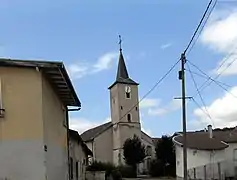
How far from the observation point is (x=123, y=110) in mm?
86750

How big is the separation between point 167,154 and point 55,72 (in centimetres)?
5705

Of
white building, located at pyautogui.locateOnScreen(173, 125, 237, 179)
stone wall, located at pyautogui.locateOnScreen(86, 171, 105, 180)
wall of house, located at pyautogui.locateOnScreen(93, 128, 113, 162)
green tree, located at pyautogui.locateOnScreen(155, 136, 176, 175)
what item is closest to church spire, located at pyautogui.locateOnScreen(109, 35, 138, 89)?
wall of house, located at pyautogui.locateOnScreen(93, 128, 113, 162)

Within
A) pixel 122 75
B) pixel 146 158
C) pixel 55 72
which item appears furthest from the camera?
pixel 122 75

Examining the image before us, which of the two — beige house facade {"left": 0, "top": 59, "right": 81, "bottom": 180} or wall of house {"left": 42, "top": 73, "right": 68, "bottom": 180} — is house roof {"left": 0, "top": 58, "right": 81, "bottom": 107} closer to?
beige house facade {"left": 0, "top": 59, "right": 81, "bottom": 180}

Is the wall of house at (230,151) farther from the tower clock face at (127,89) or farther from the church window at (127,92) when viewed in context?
the tower clock face at (127,89)

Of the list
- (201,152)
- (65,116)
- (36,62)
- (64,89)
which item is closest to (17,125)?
(36,62)

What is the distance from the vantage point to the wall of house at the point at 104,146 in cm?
8400

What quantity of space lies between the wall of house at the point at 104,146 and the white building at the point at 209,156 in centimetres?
2293

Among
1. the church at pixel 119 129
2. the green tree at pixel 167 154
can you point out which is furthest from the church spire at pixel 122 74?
the green tree at pixel 167 154

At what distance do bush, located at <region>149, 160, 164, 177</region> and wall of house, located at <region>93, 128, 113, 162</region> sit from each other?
12552 mm

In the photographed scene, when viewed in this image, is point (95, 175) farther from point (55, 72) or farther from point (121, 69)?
point (121, 69)

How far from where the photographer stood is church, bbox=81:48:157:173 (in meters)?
82.9

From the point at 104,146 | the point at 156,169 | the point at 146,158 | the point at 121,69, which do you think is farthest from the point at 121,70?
the point at 156,169

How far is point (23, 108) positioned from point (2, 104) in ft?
2.15
